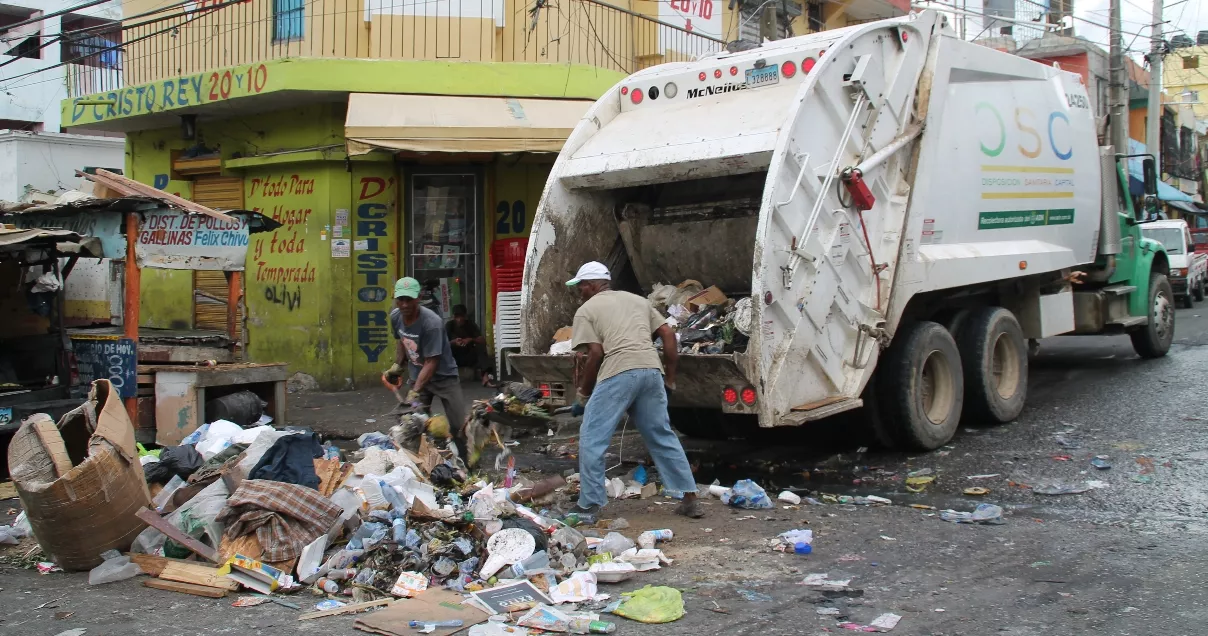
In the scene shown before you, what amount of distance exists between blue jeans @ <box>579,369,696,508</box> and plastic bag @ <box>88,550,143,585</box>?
7.01 ft

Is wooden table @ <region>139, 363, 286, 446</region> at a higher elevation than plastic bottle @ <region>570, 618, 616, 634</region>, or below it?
higher

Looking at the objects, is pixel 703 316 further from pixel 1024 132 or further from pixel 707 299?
pixel 1024 132

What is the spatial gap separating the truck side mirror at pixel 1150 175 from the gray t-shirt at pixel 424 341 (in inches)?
289

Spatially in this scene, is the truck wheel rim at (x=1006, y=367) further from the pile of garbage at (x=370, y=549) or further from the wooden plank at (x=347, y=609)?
the wooden plank at (x=347, y=609)

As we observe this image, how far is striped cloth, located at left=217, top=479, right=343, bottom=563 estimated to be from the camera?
186 inches

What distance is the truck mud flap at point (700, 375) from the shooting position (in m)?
5.76

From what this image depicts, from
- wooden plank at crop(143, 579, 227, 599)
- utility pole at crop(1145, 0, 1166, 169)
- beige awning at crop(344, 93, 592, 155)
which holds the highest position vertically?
utility pole at crop(1145, 0, 1166, 169)

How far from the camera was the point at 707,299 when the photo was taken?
664cm

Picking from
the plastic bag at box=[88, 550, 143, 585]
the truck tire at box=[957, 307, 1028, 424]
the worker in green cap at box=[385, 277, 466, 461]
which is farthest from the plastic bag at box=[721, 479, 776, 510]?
the plastic bag at box=[88, 550, 143, 585]

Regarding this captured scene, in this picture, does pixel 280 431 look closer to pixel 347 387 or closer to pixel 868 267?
pixel 868 267

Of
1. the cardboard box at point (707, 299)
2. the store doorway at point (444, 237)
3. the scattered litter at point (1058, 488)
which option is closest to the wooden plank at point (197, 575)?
the cardboard box at point (707, 299)

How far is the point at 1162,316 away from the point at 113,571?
989 cm

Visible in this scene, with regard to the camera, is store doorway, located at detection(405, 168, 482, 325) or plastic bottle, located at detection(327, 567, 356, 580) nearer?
plastic bottle, located at detection(327, 567, 356, 580)

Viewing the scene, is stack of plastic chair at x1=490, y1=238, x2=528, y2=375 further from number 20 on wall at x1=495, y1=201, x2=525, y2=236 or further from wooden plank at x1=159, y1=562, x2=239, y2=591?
wooden plank at x1=159, y1=562, x2=239, y2=591
